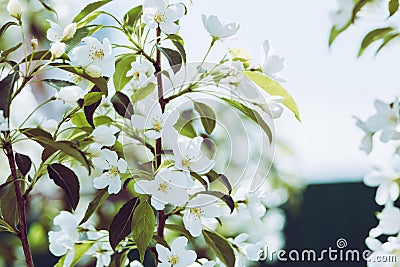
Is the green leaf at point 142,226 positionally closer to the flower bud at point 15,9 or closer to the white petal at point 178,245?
the white petal at point 178,245

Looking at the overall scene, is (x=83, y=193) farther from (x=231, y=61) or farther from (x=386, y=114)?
(x=386, y=114)

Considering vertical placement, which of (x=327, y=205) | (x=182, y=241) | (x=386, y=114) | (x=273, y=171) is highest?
(x=386, y=114)

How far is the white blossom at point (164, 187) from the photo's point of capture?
2.51ft

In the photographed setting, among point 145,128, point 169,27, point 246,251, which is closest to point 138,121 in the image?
point 145,128

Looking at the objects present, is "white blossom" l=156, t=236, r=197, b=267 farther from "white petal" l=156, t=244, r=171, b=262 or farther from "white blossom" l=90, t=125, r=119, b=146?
"white blossom" l=90, t=125, r=119, b=146

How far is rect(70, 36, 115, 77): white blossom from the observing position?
758mm

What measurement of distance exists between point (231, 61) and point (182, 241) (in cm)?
23

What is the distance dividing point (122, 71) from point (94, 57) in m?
0.12

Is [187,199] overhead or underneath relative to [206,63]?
underneath

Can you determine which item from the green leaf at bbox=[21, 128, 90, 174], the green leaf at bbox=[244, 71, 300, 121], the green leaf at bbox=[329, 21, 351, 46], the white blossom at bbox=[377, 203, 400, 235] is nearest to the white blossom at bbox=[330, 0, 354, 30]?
the green leaf at bbox=[329, 21, 351, 46]

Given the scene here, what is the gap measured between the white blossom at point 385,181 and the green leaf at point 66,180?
0.33 meters

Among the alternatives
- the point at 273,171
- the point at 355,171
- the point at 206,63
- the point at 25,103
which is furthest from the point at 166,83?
the point at 355,171

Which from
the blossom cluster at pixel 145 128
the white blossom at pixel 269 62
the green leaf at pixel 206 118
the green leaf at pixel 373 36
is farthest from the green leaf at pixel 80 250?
the green leaf at pixel 373 36

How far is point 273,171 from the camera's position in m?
2.00
